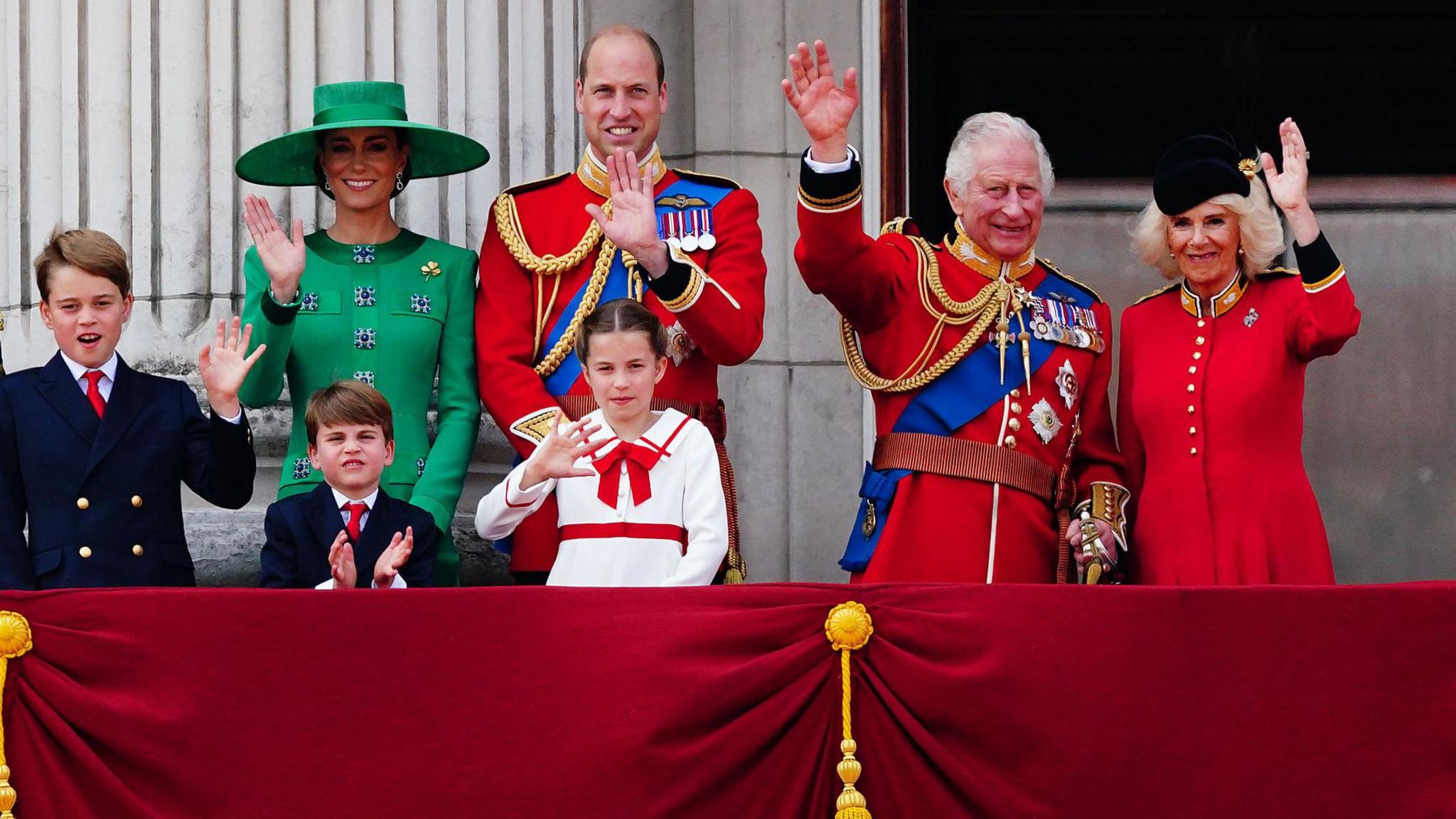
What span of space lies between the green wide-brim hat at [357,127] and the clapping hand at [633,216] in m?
0.59

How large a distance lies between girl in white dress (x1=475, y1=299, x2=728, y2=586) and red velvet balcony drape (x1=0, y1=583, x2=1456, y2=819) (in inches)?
17.7

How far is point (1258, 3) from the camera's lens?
682 centimetres

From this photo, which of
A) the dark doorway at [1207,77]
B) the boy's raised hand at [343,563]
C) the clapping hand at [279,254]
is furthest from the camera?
the dark doorway at [1207,77]

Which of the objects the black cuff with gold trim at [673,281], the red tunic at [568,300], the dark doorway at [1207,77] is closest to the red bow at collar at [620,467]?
the red tunic at [568,300]

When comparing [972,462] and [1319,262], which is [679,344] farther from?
[1319,262]

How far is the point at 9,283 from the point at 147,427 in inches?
58.0

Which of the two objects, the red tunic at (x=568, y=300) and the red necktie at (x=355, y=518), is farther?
the red tunic at (x=568, y=300)

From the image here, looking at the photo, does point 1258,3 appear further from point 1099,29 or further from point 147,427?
point 147,427

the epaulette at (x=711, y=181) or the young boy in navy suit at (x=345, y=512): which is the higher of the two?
the epaulette at (x=711, y=181)

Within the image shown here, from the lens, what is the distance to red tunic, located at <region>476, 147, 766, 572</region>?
4.53 metres

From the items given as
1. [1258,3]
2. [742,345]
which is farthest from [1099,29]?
[742,345]

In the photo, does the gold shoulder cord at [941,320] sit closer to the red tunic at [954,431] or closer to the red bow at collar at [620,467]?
the red tunic at [954,431]

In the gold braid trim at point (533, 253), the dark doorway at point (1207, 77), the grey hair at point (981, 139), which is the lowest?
the gold braid trim at point (533, 253)

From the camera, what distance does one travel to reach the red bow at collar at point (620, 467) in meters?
4.32
